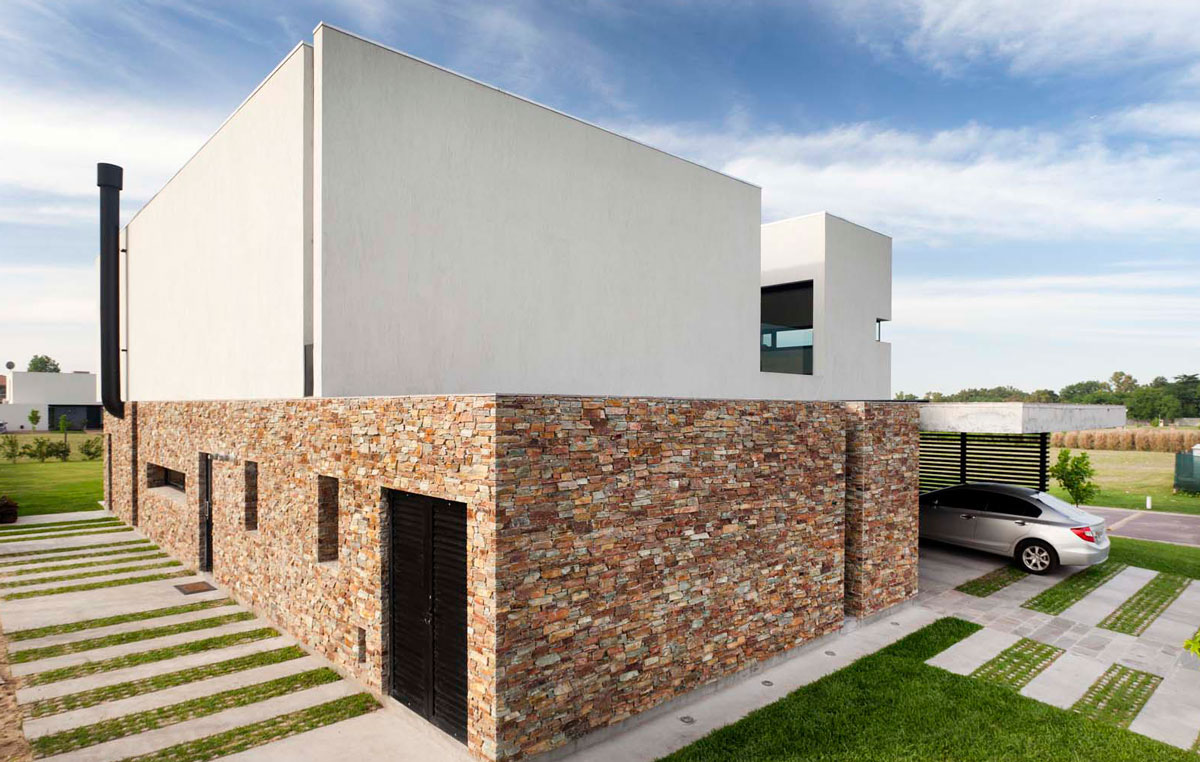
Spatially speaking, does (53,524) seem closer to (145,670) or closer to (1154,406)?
(145,670)

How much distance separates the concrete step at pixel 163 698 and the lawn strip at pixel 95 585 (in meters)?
5.26

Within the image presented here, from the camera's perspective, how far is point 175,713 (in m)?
5.91

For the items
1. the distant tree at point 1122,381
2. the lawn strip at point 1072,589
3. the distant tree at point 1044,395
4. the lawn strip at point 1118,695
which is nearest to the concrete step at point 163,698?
the lawn strip at point 1118,695

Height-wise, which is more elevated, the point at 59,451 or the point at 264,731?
the point at 264,731

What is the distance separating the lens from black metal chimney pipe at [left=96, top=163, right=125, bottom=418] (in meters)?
14.9

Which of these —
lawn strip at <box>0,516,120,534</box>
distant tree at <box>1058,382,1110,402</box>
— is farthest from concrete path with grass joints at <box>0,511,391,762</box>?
distant tree at <box>1058,382,1110,402</box>

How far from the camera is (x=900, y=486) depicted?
889 cm

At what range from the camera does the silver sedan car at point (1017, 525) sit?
10.4 metres

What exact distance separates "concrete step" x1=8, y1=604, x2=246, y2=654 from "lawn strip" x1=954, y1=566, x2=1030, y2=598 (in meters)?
11.4

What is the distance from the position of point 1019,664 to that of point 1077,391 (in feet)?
264

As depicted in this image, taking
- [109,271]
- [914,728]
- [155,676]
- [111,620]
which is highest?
[109,271]

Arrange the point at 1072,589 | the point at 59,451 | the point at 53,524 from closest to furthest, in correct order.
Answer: the point at 1072,589
the point at 53,524
the point at 59,451

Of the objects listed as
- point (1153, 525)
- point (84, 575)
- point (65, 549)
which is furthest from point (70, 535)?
point (1153, 525)

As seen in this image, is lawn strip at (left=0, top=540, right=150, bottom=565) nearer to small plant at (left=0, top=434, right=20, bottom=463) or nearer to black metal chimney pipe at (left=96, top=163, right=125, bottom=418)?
black metal chimney pipe at (left=96, top=163, right=125, bottom=418)
